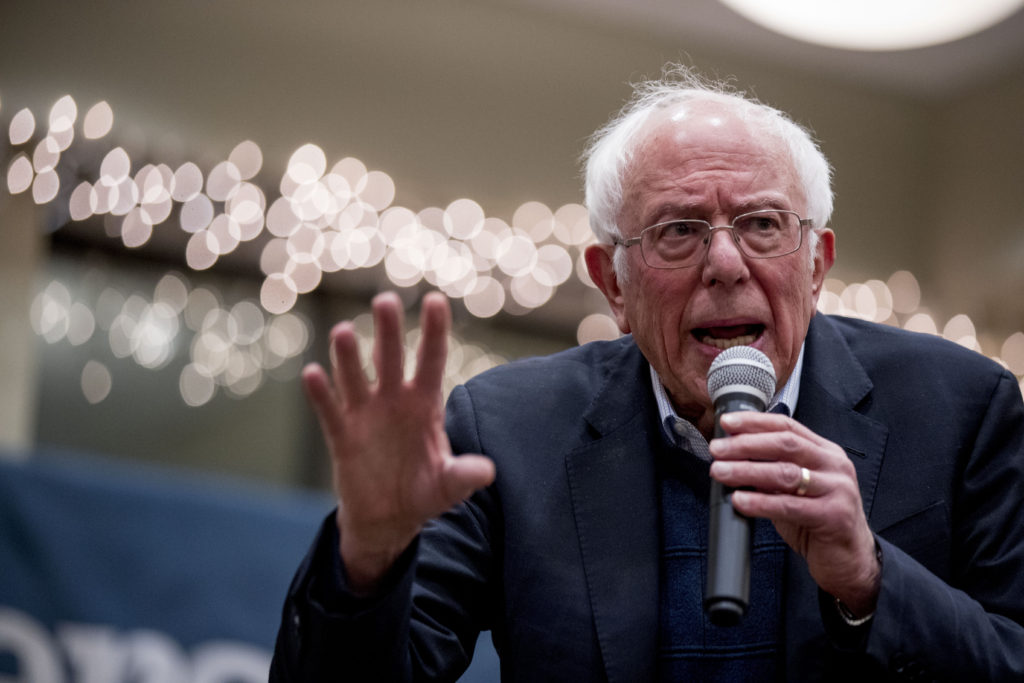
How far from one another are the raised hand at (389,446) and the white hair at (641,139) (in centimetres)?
70

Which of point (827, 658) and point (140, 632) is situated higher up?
point (827, 658)

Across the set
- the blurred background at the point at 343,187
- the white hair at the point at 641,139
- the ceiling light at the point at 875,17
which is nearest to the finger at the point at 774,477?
the white hair at the point at 641,139

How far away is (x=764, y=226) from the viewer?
1.72 meters

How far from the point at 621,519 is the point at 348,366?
0.63 meters

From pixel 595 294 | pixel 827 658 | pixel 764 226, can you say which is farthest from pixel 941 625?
pixel 595 294

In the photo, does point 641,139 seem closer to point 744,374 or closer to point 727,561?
point 744,374

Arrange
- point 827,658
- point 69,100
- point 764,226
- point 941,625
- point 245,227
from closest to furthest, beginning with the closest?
point 941,625 < point 827,658 < point 764,226 < point 69,100 < point 245,227

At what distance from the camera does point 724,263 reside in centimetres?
165

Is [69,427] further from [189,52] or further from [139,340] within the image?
[189,52]

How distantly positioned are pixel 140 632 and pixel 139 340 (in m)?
3.79

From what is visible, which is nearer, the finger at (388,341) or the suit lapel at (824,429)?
the finger at (388,341)

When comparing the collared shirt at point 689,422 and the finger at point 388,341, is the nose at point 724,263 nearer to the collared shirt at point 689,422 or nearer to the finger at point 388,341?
the collared shirt at point 689,422

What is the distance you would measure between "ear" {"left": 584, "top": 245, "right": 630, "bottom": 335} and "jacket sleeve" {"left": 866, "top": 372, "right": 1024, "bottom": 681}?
1.89ft

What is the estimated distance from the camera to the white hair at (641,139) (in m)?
1.79
